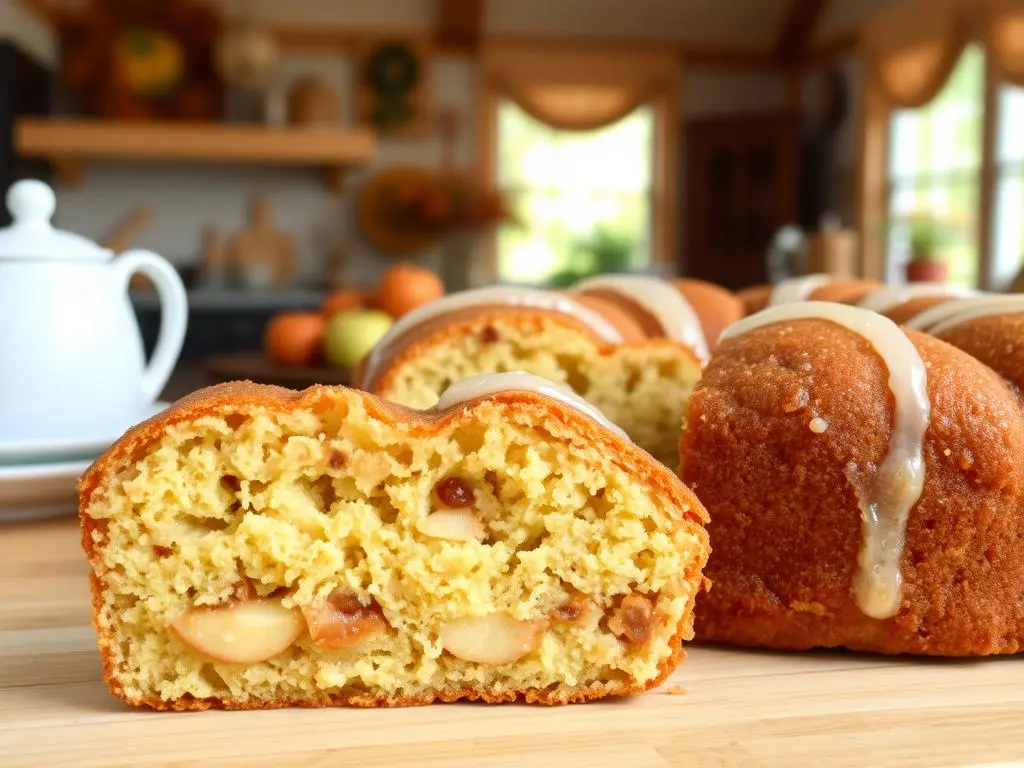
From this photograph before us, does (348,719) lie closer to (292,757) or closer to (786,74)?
Result: (292,757)

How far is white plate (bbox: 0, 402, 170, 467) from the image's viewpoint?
4.84 ft

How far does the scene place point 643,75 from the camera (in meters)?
8.55

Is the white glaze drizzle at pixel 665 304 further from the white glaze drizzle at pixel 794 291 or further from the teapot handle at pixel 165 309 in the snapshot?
the teapot handle at pixel 165 309

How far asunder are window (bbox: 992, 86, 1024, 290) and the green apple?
4833 millimetres

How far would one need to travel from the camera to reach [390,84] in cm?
787

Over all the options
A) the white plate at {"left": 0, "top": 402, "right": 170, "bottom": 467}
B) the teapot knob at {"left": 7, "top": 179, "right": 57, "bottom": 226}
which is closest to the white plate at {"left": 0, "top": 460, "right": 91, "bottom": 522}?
the white plate at {"left": 0, "top": 402, "right": 170, "bottom": 467}

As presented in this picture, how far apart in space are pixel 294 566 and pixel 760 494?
1.54 ft

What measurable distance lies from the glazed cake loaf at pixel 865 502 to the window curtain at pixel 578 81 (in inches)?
291

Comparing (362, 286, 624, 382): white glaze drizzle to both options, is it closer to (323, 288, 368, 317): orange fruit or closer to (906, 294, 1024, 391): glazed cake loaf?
(906, 294, 1024, 391): glazed cake loaf

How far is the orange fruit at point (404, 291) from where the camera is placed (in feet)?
9.27

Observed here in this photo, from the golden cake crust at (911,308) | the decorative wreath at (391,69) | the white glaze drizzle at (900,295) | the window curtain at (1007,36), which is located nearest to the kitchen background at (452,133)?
the decorative wreath at (391,69)

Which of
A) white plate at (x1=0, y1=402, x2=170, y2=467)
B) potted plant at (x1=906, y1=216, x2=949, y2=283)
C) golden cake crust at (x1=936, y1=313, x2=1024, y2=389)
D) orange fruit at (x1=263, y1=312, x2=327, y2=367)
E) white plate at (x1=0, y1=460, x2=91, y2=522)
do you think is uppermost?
potted plant at (x1=906, y1=216, x2=949, y2=283)

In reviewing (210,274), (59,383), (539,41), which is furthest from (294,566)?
(539,41)

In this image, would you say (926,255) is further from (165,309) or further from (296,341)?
(165,309)
